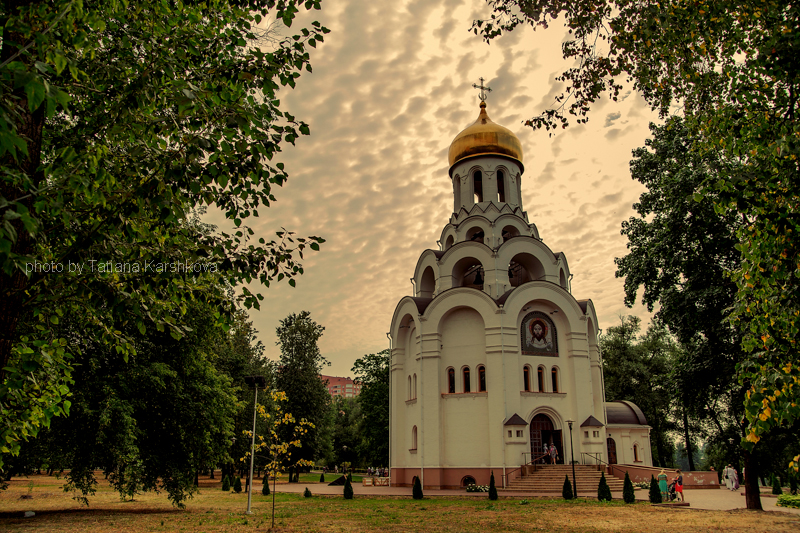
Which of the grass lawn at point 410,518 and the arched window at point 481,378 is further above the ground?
the arched window at point 481,378

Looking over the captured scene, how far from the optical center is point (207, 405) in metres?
16.1

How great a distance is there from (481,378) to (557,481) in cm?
539

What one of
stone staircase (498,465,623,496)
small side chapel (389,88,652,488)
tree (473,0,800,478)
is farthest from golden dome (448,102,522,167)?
tree (473,0,800,478)

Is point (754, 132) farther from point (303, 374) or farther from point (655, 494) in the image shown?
point (303, 374)

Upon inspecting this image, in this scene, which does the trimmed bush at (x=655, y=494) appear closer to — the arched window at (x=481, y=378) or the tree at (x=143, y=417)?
the arched window at (x=481, y=378)

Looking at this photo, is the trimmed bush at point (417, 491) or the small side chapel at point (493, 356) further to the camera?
the small side chapel at point (493, 356)

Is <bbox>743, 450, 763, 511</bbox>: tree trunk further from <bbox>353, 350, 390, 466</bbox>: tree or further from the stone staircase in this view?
<bbox>353, 350, 390, 466</bbox>: tree

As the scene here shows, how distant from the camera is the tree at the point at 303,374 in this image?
114 feet

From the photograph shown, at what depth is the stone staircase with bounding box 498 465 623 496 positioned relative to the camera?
68.0 ft

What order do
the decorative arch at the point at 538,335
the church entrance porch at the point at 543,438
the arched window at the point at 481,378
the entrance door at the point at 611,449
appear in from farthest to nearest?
the entrance door at the point at 611,449
the decorative arch at the point at 538,335
the arched window at the point at 481,378
the church entrance porch at the point at 543,438

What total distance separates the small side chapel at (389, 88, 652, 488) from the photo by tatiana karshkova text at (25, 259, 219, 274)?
19.8 metres

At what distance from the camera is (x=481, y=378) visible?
24609mm

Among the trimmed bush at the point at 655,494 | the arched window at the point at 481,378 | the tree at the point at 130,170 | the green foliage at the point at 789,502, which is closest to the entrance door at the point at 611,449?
the arched window at the point at 481,378

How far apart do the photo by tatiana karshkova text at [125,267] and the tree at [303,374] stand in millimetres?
29676
